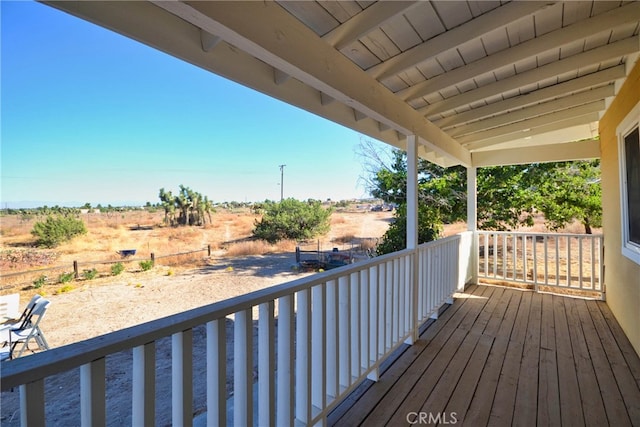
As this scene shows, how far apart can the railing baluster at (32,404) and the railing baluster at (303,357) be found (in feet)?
3.15

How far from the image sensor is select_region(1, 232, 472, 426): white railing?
0.75 meters

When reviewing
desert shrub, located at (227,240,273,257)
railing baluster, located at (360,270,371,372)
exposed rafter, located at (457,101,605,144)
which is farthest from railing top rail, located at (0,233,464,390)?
desert shrub, located at (227,240,273,257)

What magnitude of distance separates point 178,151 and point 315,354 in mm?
9077

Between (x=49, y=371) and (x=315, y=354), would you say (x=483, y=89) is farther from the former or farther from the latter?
(x=49, y=371)

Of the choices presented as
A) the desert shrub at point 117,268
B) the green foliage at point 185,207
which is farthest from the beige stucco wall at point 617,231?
the desert shrub at point 117,268

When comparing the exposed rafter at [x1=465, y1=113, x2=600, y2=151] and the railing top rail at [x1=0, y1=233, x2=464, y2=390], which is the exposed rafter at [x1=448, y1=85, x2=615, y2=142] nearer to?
the exposed rafter at [x1=465, y1=113, x2=600, y2=151]

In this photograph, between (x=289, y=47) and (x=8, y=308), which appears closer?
(x=289, y=47)

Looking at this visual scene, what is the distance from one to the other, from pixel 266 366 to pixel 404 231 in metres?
4.24

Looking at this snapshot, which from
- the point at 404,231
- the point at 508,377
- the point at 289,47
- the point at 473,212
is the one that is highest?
the point at 289,47

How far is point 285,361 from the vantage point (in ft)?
4.50

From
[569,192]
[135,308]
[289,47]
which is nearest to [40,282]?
[135,308]

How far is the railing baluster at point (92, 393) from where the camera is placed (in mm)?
744

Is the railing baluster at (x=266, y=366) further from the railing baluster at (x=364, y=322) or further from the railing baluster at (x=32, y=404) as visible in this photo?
the railing baluster at (x=364, y=322)

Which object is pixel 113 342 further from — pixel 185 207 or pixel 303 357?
pixel 185 207
